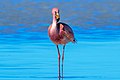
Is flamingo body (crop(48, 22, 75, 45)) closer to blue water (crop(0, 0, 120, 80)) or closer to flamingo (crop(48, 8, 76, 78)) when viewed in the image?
flamingo (crop(48, 8, 76, 78))

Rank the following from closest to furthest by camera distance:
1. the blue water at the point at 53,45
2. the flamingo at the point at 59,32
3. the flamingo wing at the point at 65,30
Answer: the flamingo at the point at 59,32, the flamingo wing at the point at 65,30, the blue water at the point at 53,45

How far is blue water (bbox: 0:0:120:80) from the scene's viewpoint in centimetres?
1275

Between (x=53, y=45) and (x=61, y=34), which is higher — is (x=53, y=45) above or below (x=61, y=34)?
above

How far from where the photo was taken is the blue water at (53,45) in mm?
12750

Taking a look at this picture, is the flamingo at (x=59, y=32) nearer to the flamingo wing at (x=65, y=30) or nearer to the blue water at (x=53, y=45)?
the flamingo wing at (x=65, y=30)

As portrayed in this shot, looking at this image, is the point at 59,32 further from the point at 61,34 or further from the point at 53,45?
the point at 53,45

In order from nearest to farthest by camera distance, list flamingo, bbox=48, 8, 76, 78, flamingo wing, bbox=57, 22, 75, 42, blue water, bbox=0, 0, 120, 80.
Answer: flamingo, bbox=48, 8, 76, 78 < flamingo wing, bbox=57, 22, 75, 42 < blue water, bbox=0, 0, 120, 80

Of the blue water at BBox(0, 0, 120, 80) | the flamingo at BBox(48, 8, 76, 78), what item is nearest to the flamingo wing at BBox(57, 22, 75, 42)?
the flamingo at BBox(48, 8, 76, 78)

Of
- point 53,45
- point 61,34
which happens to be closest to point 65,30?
point 61,34

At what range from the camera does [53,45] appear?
15.8 meters

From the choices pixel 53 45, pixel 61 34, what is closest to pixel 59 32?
pixel 61 34

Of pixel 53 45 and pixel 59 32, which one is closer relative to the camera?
pixel 59 32

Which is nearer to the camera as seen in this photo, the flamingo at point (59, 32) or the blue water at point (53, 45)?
the flamingo at point (59, 32)

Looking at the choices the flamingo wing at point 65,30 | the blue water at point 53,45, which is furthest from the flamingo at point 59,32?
the blue water at point 53,45
